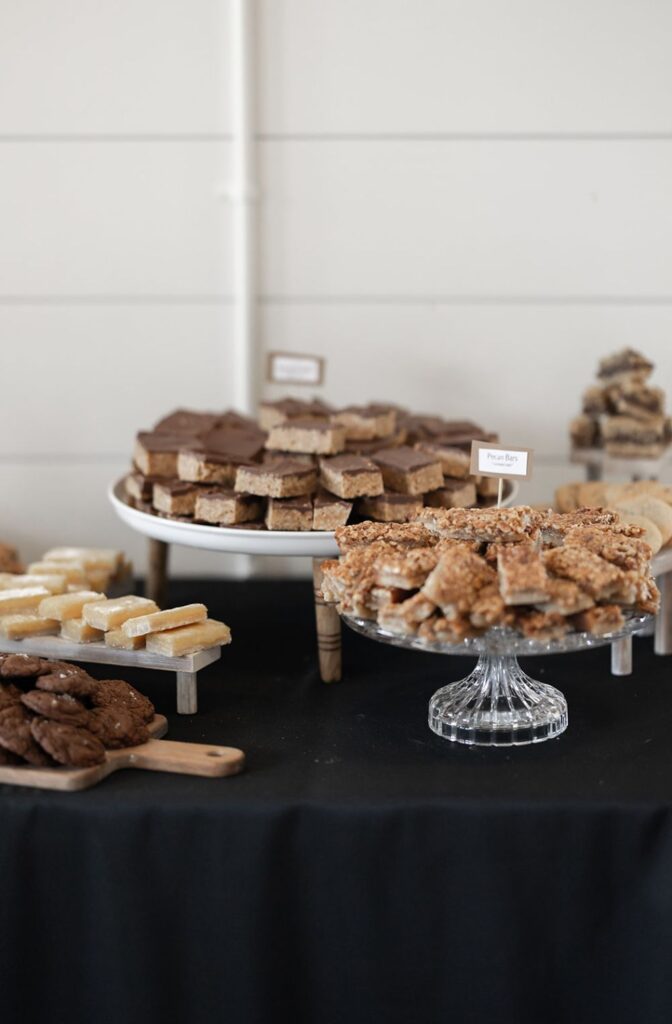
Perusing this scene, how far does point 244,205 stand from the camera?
9.74ft

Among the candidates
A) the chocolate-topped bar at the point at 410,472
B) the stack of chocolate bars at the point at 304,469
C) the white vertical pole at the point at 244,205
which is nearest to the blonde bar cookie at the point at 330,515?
the stack of chocolate bars at the point at 304,469

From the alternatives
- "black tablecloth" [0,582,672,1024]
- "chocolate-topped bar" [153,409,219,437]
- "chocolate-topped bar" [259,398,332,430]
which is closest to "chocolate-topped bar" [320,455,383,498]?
"chocolate-topped bar" [259,398,332,430]

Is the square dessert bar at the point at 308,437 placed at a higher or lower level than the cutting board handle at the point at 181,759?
higher

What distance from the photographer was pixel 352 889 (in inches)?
62.6

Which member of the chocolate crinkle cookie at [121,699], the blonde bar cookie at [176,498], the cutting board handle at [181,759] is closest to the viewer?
the cutting board handle at [181,759]

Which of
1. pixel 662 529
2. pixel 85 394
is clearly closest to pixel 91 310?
pixel 85 394

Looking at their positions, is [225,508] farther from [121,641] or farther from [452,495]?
[452,495]

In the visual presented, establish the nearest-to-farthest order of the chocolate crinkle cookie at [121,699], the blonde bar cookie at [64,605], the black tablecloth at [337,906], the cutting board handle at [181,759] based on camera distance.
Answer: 1. the black tablecloth at [337,906]
2. the cutting board handle at [181,759]
3. the chocolate crinkle cookie at [121,699]
4. the blonde bar cookie at [64,605]

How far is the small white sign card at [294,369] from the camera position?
2.75 meters

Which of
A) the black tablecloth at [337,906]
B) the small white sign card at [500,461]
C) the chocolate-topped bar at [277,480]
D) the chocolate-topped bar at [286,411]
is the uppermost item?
the chocolate-topped bar at [286,411]

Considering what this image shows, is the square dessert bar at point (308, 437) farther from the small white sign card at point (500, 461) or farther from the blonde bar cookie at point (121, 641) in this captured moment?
the blonde bar cookie at point (121, 641)

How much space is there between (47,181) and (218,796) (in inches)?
78.4

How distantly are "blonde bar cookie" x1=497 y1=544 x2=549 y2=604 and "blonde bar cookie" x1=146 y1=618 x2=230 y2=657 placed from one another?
0.57m

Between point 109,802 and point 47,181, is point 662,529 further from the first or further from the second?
point 47,181
